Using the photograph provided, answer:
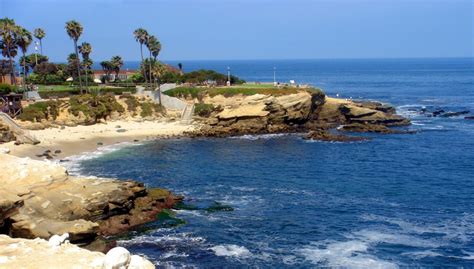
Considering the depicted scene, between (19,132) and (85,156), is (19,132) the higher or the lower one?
the higher one

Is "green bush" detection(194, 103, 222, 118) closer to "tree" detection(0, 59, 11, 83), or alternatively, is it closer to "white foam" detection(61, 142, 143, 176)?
"white foam" detection(61, 142, 143, 176)

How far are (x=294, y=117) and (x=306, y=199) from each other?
40319mm

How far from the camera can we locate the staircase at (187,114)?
90.4 m

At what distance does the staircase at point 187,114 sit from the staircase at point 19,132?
1059 inches

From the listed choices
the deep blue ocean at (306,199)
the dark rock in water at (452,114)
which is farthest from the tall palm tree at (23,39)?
the dark rock in water at (452,114)

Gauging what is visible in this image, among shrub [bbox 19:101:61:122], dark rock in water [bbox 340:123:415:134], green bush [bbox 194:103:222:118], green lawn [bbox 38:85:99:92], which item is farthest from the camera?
green lawn [bbox 38:85:99:92]

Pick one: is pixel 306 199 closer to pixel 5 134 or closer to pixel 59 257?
pixel 59 257

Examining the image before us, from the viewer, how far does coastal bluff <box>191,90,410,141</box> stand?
83250 mm

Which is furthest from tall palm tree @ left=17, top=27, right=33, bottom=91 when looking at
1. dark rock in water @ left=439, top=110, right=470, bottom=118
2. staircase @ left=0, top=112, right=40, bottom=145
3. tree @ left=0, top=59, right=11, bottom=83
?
dark rock in water @ left=439, top=110, right=470, bottom=118

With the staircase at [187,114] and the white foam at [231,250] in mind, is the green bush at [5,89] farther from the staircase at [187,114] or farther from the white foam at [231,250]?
the white foam at [231,250]

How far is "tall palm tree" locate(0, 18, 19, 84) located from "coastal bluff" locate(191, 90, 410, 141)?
32880 millimetres

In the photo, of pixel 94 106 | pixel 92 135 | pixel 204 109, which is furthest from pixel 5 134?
pixel 204 109

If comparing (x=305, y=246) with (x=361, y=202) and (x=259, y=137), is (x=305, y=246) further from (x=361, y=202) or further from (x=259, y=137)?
(x=259, y=137)

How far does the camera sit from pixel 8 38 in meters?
84.9
